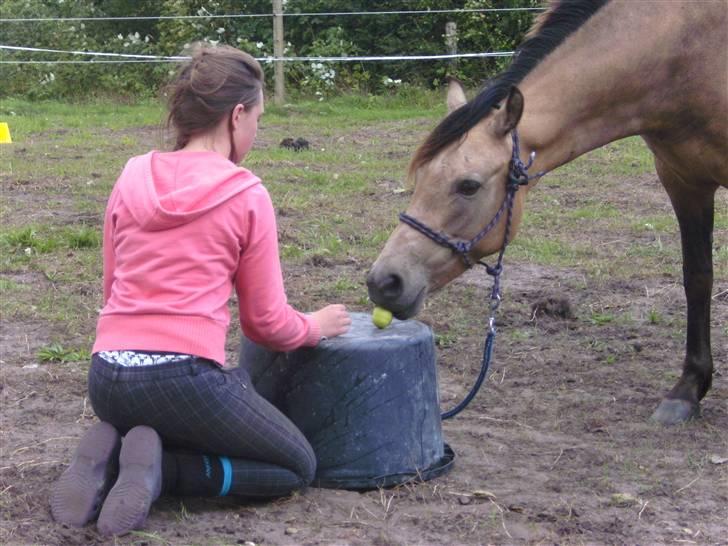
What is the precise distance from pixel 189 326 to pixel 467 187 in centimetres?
99

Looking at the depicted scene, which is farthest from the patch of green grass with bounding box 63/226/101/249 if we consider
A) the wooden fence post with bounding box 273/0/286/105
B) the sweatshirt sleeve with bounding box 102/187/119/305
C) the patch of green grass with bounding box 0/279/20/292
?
the wooden fence post with bounding box 273/0/286/105

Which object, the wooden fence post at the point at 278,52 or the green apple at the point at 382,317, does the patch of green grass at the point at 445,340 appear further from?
the wooden fence post at the point at 278,52

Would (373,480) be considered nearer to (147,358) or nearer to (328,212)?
(147,358)

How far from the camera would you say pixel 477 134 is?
3.34m

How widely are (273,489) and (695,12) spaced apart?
6.98 feet

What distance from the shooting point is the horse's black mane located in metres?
3.35

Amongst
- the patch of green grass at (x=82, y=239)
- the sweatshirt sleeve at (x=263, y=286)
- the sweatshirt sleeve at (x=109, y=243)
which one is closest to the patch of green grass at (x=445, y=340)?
the sweatshirt sleeve at (x=263, y=286)

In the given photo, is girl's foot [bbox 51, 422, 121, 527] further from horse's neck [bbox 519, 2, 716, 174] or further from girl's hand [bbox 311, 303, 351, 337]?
horse's neck [bbox 519, 2, 716, 174]

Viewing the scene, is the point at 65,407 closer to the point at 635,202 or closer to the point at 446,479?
the point at 446,479

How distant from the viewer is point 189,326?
288cm

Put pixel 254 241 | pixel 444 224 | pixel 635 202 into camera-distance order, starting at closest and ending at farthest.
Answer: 1. pixel 254 241
2. pixel 444 224
3. pixel 635 202

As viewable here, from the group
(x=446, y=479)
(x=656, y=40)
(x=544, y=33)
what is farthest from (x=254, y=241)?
(x=656, y=40)

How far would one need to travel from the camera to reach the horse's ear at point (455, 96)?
143 inches

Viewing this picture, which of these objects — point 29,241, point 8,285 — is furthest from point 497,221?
point 29,241
